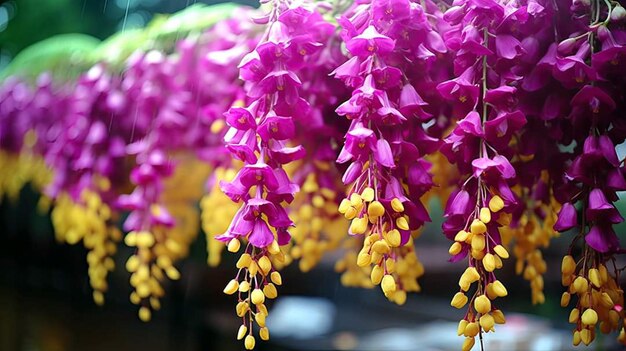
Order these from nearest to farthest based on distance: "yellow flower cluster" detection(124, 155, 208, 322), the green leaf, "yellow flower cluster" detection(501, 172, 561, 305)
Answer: "yellow flower cluster" detection(501, 172, 561, 305)
"yellow flower cluster" detection(124, 155, 208, 322)
the green leaf

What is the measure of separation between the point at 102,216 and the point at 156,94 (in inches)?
8.8

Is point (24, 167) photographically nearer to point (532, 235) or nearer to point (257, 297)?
point (257, 297)

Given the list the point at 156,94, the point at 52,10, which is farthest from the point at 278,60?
the point at 52,10

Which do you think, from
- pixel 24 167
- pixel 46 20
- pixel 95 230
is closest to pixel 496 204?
pixel 95 230

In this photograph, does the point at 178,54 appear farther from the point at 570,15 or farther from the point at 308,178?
the point at 570,15

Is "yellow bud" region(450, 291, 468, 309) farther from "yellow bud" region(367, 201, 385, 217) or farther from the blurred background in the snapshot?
the blurred background

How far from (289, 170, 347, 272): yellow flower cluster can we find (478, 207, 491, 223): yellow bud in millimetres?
261

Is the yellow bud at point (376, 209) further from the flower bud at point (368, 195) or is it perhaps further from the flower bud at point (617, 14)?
the flower bud at point (617, 14)

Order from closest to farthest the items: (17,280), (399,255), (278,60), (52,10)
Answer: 1. (278,60)
2. (399,255)
3. (52,10)
4. (17,280)

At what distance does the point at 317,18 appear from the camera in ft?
1.88

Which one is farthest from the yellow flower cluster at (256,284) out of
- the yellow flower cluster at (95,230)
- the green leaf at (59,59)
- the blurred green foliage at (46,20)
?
the blurred green foliage at (46,20)

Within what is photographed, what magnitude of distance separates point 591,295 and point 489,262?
104mm

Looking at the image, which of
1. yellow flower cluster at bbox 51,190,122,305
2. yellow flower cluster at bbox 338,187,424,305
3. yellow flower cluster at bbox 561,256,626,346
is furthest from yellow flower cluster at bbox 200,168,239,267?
yellow flower cluster at bbox 561,256,626,346

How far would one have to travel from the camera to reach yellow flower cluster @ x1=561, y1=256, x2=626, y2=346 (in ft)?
1.53
